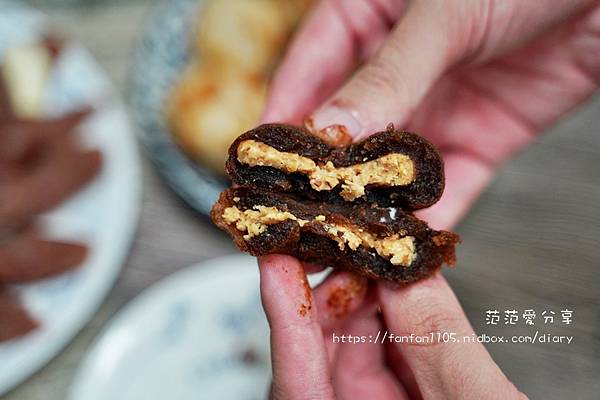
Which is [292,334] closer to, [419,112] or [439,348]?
[439,348]

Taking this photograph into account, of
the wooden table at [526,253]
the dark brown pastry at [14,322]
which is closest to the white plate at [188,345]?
the wooden table at [526,253]

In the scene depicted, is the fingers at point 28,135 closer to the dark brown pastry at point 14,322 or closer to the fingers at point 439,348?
the dark brown pastry at point 14,322

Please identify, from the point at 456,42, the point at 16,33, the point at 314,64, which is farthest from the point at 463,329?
the point at 16,33

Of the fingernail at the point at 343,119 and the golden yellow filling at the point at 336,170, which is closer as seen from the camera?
the golden yellow filling at the point at 336,170

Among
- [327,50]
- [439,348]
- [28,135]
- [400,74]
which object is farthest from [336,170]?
[28,135]

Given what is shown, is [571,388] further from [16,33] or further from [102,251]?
[16,33]

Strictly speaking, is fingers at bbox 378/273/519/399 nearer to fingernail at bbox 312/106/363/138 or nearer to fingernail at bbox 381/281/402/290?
fingernail at bbox 381/281/402/290

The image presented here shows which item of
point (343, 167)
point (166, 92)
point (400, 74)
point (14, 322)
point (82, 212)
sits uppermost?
point (400, 74)
